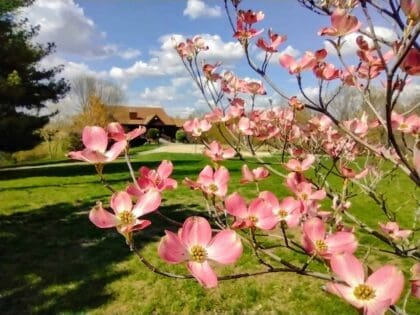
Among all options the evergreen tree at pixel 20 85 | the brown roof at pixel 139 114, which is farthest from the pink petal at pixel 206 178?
the brown roof at pixel 139 114

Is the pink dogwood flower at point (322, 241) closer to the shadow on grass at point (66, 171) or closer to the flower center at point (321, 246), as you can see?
the flower center at point (321, 246)

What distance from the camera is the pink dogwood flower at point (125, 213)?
993mm

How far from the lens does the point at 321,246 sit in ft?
3.34

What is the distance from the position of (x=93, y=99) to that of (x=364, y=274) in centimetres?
4075

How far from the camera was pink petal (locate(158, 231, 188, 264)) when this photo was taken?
0.86 metres

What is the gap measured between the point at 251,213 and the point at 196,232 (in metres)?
0.22

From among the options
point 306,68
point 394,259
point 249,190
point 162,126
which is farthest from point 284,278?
point 162,126

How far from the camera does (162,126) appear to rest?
58125 mm

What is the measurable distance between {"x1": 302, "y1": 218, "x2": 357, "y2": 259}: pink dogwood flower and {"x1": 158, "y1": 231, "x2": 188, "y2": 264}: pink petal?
0.30 meters

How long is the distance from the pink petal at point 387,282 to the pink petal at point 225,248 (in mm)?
258

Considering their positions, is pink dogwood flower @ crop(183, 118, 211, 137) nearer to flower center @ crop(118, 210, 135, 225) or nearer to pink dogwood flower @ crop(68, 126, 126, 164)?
pink dogwood flower @ crop(68, 126, 126, 164)

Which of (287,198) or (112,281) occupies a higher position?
(287,198)

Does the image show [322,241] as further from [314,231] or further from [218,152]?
[218,152]

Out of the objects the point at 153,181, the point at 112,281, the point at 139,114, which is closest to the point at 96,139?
the point at 153,181
